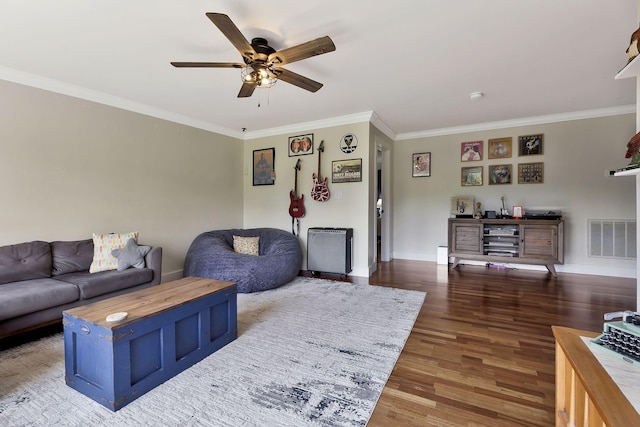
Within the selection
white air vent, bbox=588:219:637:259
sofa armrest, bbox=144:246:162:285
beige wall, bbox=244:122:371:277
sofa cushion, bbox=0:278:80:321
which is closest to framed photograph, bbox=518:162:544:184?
white air vent, bbox=588:219:637:259

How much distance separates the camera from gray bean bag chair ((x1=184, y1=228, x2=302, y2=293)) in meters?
3.58

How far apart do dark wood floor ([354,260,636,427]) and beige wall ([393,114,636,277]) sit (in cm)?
76

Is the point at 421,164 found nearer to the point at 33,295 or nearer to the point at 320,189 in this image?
the point at 320,189

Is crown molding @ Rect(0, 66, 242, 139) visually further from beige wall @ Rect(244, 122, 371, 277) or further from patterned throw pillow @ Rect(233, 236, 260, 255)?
patterned throw pillow @ Rect(233, 236, 260, 255)

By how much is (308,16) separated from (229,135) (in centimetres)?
347

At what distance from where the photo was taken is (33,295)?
2262 millimetres

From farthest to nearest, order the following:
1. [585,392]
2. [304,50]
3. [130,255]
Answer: [130,255] → [304,50] → [585,392]

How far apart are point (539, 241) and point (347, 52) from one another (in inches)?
159

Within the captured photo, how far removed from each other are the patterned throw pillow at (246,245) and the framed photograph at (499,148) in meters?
4.23

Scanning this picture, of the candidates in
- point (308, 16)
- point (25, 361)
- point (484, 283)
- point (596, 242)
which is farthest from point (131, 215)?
point (596, 242)

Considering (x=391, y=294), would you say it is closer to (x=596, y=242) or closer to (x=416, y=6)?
(x=416, y=6)

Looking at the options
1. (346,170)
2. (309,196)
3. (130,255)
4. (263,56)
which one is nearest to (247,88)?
(263,56)

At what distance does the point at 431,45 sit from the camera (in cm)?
243

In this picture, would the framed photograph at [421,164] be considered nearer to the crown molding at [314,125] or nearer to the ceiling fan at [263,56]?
the crown molding at [314,125]
